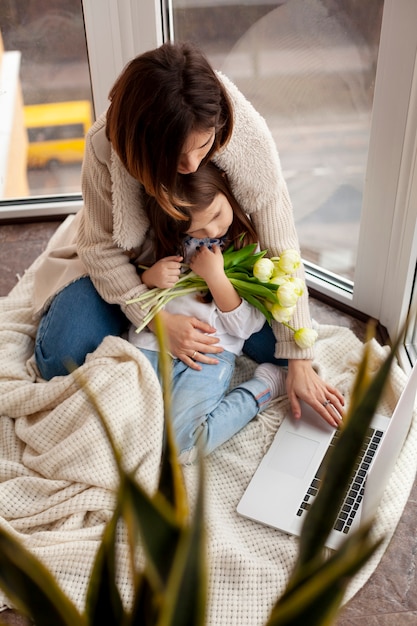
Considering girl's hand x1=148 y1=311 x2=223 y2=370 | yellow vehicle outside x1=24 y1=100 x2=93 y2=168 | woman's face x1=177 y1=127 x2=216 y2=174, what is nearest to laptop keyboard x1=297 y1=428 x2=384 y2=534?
girl's hand x1=148 y1=311 x2=223 y2=370

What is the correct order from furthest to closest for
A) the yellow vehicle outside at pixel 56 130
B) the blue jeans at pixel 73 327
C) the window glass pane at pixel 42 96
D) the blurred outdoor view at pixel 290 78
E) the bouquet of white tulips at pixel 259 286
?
the yellow vehicle outside at pixel 56 130, the window glass pane at pixel 42 96, the blurred outdoor view at pixel 290 78, the blue jeans at pixel 73 327, the bouquet of white tulips at pixel 259 286

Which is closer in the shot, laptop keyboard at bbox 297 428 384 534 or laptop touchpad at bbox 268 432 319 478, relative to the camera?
laptop keyboard at bbox 297 428 384 534

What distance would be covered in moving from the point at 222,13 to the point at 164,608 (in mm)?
1806

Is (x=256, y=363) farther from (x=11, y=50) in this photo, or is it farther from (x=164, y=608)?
(x=164, y=608)

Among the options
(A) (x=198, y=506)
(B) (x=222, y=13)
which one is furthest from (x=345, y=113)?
(A) (x=198, y=506)

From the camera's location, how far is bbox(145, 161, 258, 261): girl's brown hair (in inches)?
56.2

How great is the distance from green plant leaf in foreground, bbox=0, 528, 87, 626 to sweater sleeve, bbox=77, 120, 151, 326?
112 centimetres

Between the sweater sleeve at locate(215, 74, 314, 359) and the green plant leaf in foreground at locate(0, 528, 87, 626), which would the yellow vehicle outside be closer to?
the sweater sleeve at locate(215, 74, 314, 359)

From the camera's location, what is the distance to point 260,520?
147 centimetres

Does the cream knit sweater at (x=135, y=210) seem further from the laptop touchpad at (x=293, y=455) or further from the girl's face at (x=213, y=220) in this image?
the laptop touchpad at (x=293, y=455)

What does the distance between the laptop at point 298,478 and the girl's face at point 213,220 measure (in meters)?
0.44

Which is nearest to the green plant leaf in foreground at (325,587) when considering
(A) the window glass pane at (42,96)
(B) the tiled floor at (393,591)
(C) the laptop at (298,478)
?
(B) the tiled floor at (393,591)

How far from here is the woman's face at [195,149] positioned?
1.31 meters

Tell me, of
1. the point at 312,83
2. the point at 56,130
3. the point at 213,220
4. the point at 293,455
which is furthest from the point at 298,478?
the point at 56,130
